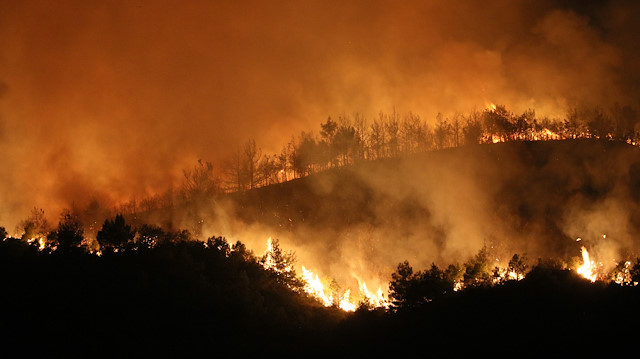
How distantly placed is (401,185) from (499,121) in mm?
19536

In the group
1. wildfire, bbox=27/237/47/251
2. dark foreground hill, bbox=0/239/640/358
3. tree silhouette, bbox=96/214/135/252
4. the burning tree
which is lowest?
dark foreground hill, bbox=0/239/640/358

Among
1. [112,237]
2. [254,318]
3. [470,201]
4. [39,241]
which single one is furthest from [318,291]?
[470,201]

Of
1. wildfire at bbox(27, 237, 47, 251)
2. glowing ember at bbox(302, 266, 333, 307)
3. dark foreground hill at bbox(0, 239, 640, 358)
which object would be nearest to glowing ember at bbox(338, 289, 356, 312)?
glowing ember at bbox(302, 266, 333, 307)

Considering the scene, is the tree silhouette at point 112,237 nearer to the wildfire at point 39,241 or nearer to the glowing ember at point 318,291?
the wildfire at point 39,241

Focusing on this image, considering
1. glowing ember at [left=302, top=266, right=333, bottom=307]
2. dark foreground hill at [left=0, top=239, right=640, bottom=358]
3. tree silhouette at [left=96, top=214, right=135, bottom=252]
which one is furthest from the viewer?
tree silhouette at [left=96, top=214, right=135, bottom=252]

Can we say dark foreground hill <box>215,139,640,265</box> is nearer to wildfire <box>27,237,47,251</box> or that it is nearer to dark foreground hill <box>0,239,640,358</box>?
dark foreground hill <box>0,239,640,358</box>

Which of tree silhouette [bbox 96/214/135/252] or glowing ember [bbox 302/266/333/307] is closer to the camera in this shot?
glowing ember [bbox 302/266/333/307]

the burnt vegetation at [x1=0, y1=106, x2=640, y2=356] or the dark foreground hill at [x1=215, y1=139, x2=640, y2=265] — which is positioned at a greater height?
the dark foreground hill at [x1=215, y1=139, x2=640, y2=265]

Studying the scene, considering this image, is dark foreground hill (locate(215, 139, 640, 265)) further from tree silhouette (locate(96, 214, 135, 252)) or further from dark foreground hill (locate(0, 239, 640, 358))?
tree silhouette (locate(96, 214, 135, 252))

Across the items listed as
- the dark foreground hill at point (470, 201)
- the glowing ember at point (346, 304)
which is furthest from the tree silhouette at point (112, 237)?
the dark foreground hill at point (470, 201)

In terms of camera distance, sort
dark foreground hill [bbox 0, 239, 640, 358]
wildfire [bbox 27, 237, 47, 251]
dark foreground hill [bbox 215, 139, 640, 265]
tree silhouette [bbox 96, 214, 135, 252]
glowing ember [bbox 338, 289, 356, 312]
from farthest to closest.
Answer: dark foreground hill [bbox 215, 139, 640, 265], wildfire [bbox 27, 237, 47, 251], tree silhouette [bbox 96, 214, 135, 252], glowing ember [bbox 338, 289, 356, 312], dark foreground hill [bbox 0, 239, 640, 358]

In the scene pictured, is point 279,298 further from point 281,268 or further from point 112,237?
point 112,237

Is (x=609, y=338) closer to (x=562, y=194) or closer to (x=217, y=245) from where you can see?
(x=217, y=245)

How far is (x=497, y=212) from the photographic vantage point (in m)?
46.1
